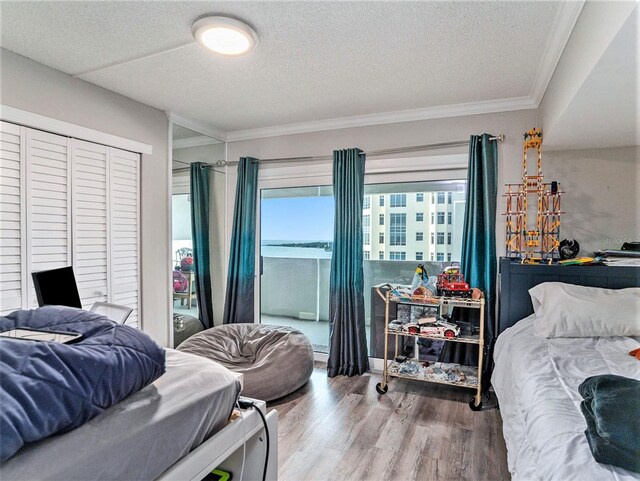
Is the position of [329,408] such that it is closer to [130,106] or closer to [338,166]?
[338,166]

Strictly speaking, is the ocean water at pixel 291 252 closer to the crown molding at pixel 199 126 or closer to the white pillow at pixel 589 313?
the crown molding at pixel 199 126

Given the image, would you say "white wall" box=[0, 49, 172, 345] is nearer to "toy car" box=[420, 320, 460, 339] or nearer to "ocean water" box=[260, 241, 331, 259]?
"ocean water" box=[260, 241, 331, 259]

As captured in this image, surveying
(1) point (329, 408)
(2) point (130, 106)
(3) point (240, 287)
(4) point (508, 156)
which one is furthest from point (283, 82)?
(1) point (329, 408)

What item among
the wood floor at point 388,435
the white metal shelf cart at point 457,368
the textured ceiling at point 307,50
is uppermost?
the textured ceiling at point 307,50

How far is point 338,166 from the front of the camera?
11.5 ft

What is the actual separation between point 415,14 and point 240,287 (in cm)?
298

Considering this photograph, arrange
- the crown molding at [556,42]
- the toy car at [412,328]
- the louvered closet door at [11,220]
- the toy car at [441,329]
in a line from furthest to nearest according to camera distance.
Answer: the toy car at [412,328], the toy car at [441,329], the louvered closet door at [11,220], the crown molding at [556,42]

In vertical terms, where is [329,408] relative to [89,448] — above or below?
below

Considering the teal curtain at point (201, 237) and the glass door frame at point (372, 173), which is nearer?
the glass door frame at point (372, 173)

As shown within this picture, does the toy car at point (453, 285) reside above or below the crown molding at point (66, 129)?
below

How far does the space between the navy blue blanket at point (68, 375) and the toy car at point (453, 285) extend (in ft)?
7.56

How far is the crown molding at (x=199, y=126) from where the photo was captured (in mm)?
3441

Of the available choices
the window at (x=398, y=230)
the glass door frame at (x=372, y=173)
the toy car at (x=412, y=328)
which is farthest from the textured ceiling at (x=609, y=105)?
the toy car at (x=412, y=328)

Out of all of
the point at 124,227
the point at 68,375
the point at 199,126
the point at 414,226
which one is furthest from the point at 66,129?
the point at 414,226
